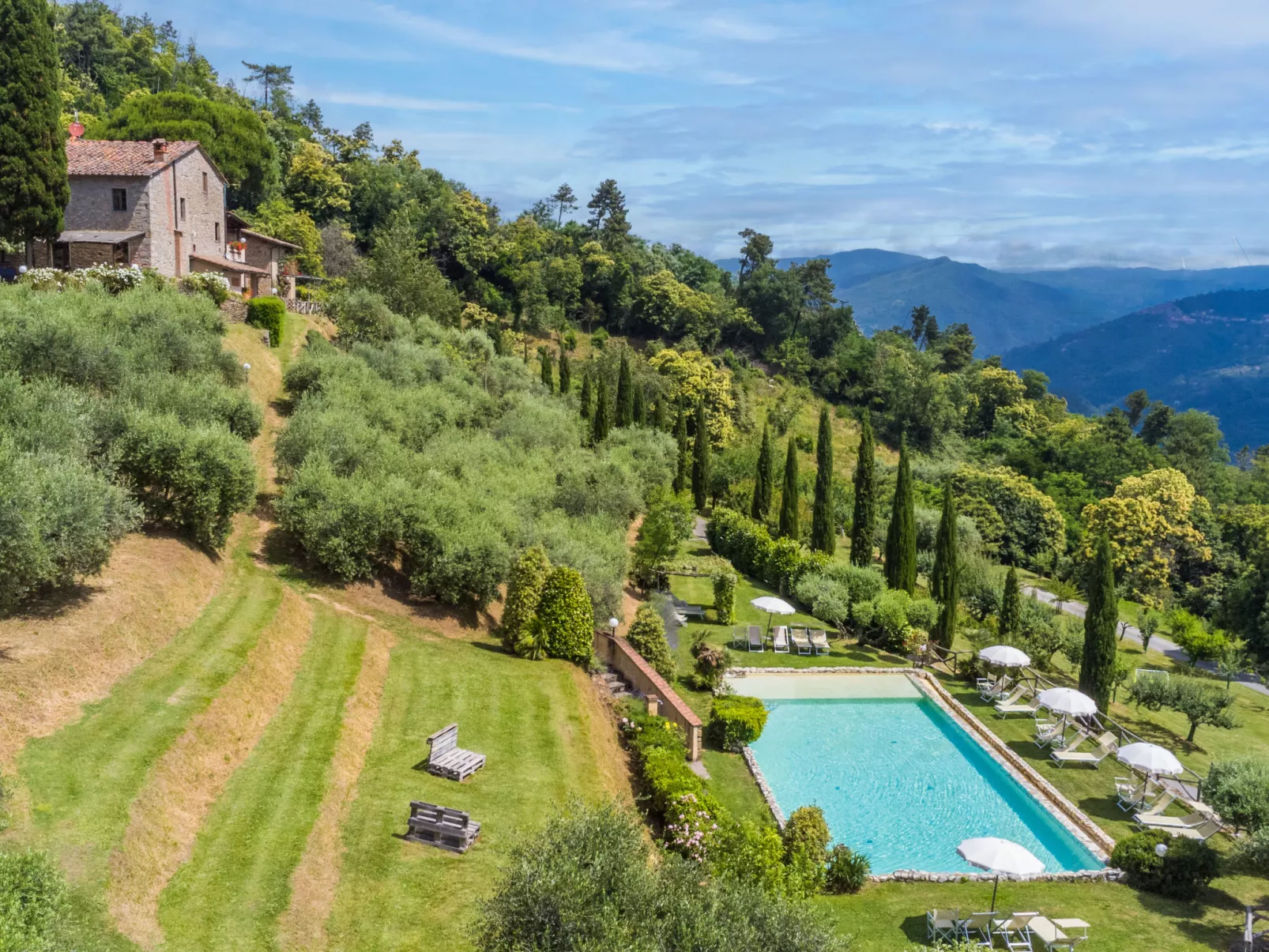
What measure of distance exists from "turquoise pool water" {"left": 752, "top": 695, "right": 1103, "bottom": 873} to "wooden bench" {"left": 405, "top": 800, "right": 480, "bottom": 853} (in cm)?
888

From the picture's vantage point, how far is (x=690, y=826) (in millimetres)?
15625

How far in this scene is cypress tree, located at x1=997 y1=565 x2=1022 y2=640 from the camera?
31.8m

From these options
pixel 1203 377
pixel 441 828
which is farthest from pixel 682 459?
pixel 1203 377

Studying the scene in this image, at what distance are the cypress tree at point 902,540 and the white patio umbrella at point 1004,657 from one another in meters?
7.63

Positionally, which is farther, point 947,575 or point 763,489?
point 763,489

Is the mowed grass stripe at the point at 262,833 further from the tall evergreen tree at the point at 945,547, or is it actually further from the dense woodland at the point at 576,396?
the tall evergreen tree at the point at 945,547

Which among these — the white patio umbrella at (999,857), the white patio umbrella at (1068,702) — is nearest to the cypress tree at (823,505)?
the white patio umbrella at (1068,702)

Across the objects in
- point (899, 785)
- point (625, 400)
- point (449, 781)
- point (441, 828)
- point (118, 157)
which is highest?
point (118, 157)

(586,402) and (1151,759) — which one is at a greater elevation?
(586,402)

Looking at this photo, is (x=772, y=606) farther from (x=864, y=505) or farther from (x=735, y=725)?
(x=864, y=505)

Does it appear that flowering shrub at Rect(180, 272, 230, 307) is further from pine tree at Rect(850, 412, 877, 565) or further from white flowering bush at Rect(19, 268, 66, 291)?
pine tree at Rect(850, 412, 877, 565)

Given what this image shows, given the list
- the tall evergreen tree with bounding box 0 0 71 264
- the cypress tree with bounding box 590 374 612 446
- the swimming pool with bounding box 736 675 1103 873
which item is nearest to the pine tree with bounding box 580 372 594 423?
the cypress tree with bounding box 590 374 612 446

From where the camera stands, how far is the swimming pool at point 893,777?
18797 mm

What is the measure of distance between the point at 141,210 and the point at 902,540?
34141 millimetres
